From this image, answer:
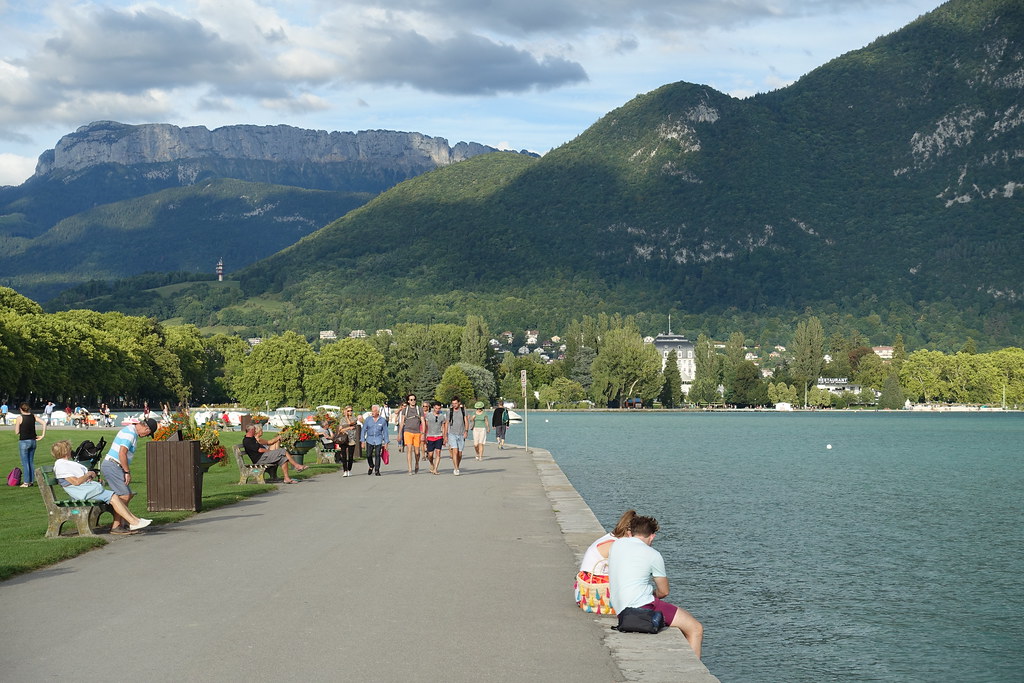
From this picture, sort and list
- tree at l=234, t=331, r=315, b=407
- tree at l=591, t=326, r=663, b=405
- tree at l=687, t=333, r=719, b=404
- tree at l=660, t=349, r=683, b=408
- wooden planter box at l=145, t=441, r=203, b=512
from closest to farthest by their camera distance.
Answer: wooden planter box at l=145, t=441, r=203, b=512 → tree at l=234, t=331, r=315, b=407 → tree at l=591, t=326, r=663, b=405 → tree at l=660, t=349, r=683, b=408 → tree at l=687, t=333, r=719, b=404

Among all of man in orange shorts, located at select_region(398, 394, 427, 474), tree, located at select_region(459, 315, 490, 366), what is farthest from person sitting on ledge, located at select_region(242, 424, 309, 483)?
tree, located at select_region(459, 315, 490, 366)

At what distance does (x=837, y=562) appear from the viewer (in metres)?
23.0

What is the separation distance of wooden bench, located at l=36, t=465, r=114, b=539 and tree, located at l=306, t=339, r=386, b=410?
123533mm

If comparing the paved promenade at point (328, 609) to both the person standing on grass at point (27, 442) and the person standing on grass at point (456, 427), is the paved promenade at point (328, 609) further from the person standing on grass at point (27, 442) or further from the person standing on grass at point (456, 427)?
the person standing on grass at point (456, 427)

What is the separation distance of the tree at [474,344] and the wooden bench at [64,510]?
144458 mm

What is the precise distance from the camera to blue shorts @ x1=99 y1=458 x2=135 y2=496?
17.1m

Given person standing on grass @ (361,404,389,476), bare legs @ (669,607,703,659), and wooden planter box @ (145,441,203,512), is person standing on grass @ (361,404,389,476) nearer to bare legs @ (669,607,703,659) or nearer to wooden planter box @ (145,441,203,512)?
wooden planter box @ (145,441,203,512)

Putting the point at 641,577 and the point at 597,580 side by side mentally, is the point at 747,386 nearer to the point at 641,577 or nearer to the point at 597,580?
the point at 597,580

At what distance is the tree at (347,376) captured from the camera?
5659 inches

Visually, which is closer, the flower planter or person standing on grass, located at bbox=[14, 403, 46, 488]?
person standing on grass, located at bbox=[14, 403, 46, 488]

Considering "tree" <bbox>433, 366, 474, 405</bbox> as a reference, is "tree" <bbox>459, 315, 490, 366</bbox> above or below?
above

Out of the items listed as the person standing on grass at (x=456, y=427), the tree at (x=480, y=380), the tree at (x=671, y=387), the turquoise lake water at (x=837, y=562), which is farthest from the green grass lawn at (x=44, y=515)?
the tree at (x=671, y=387)

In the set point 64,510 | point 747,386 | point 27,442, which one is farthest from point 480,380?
point 64,510

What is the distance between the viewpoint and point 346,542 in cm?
1691
